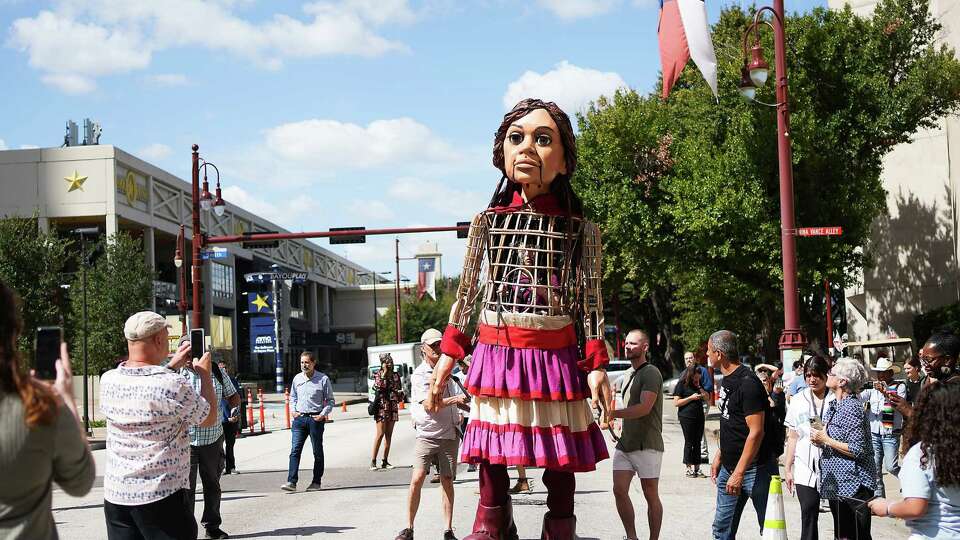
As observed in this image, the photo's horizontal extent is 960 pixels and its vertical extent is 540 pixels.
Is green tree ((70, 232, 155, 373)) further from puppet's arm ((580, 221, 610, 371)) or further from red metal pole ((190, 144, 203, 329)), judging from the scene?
puppet's arm ((580, 221, 610, 371))

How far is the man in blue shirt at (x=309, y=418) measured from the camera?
43.8ft

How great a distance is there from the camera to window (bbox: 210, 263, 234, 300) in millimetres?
60994

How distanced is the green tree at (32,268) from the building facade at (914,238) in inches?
1113

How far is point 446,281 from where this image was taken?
130875 mm

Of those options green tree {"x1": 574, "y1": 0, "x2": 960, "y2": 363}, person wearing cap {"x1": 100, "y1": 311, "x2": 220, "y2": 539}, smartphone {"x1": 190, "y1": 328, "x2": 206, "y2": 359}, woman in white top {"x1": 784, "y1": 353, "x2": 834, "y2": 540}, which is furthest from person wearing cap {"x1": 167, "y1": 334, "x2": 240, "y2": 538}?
green tree {"x1": 574, "y1": 0, "x2": 960, "y2": 363}

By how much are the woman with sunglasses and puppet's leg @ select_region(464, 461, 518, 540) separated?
7.66 feet

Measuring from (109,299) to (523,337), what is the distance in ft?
113

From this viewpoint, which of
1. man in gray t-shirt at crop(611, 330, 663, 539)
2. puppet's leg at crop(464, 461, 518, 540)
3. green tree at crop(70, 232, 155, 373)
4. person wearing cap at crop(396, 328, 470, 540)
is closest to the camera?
puppet's leg at crop(464, 461, 518, 540)

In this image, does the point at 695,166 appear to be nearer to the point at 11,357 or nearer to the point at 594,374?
the point at 594,374

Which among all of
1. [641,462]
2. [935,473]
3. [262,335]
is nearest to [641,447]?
[641,462]

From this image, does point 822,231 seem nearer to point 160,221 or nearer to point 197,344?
point 197,344

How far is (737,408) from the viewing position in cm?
790

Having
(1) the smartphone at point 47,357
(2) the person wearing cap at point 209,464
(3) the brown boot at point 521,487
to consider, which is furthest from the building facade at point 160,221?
(1) the smartphone at point 47,357

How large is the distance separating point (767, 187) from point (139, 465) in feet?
73.8
